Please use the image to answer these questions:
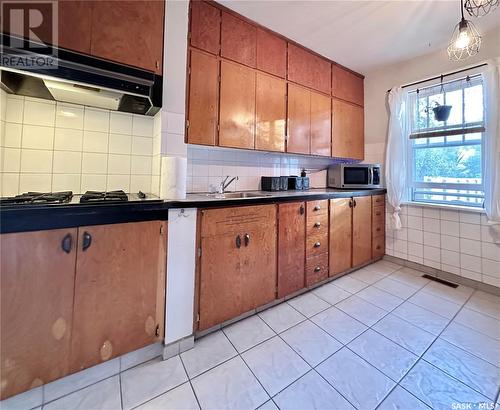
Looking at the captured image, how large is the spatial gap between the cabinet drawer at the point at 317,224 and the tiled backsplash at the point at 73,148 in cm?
142

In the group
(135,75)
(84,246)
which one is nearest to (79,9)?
(135,75)

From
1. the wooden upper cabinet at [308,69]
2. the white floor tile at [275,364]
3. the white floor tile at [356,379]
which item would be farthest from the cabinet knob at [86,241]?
the wooden upper cabinet at [308,69]

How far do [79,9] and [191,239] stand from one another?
1.42 meters

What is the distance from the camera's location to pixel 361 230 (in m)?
2.62

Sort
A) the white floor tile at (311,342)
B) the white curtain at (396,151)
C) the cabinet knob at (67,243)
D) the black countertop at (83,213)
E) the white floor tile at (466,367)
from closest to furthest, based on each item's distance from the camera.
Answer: the black countertop at (83,213) < the cabinet knob at (67,243) < the white floor tile at (466,367) < the white floor tile at (311,342) < the white curtain at (396,151)

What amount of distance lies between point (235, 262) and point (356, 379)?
3.20 ft

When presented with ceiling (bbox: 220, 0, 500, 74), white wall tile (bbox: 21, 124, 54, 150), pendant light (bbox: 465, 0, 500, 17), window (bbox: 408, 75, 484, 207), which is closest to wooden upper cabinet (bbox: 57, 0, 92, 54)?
white wall tile (bbox: 21, 124, 54, 150)

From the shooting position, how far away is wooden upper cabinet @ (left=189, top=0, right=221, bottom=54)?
1.70 meters

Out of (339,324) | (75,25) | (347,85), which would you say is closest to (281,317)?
(339,324)

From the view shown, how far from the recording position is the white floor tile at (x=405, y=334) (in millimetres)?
1438

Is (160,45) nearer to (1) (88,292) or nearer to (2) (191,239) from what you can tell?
(2) (191,239)

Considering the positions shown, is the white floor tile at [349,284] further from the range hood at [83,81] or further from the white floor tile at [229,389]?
the range hood at [83,81]

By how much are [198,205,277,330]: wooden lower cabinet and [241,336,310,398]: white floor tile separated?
311 millimetres

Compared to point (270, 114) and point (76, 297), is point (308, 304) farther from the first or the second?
point (270, 114)
